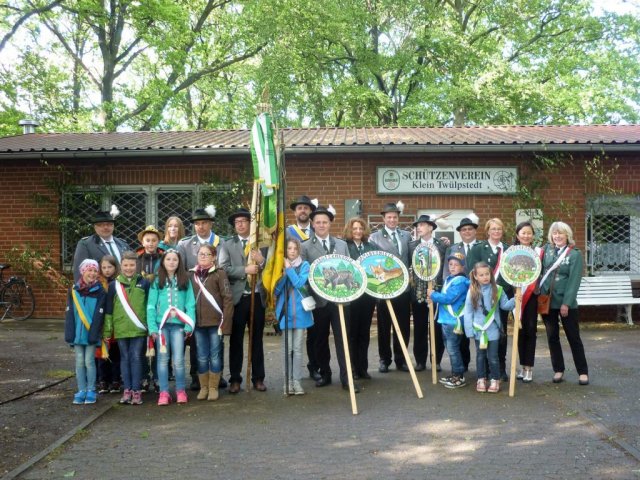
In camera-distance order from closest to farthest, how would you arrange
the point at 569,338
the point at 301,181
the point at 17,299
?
the point at 569,338
the point at 301,181
the point at 17,299

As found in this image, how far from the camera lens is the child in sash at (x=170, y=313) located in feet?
20.7

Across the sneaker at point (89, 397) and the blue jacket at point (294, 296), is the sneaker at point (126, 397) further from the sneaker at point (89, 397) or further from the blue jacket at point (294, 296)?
the blue jacket at point (294, 296)

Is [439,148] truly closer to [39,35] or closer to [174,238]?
[174,238]

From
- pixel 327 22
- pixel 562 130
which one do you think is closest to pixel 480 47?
pixel 327 22

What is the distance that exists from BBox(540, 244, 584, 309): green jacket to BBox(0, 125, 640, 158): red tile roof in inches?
184

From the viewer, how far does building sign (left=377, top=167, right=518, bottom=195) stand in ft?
39.0

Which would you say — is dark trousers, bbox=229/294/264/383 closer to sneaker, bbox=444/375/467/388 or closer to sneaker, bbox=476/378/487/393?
sneaker, bbox=444/375/467/388

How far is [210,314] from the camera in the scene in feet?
21.0

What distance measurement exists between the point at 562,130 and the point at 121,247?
408 inches

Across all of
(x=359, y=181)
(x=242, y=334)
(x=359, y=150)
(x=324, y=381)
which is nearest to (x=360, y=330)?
(x=324, y=381)

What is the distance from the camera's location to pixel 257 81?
2670 cm

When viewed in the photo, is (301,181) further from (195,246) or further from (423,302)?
(195,246)

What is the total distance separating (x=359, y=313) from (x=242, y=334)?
4.63 feet

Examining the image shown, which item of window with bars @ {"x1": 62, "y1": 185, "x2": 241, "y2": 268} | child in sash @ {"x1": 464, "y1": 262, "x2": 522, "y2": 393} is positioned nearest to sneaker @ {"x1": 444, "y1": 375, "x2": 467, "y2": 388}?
child in sash @ {"x1": 464, "y1": 262, "x2": 522, "y2": 393}
